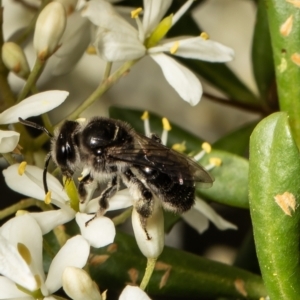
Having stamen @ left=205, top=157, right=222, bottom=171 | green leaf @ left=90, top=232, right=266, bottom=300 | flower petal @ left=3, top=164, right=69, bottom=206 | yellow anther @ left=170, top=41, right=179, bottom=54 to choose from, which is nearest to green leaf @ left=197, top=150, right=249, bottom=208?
stamen @ left=205, top=157, right=222, bottom=171

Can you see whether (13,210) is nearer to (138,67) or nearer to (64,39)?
(64,39)

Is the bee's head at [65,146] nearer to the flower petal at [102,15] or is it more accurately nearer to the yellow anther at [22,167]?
the yellow anther at [22,167]

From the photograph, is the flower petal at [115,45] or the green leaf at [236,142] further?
the green leaf at [236,142]

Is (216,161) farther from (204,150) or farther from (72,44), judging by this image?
(72,44)

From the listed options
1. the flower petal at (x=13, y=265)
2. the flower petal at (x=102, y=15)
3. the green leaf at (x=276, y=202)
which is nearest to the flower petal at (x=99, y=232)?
the flower petal at (x=13, y=265)

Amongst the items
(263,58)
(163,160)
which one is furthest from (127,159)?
(263,58)

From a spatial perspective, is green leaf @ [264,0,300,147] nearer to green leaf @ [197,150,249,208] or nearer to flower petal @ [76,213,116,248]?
green leaf @ [197,150,249,208]
